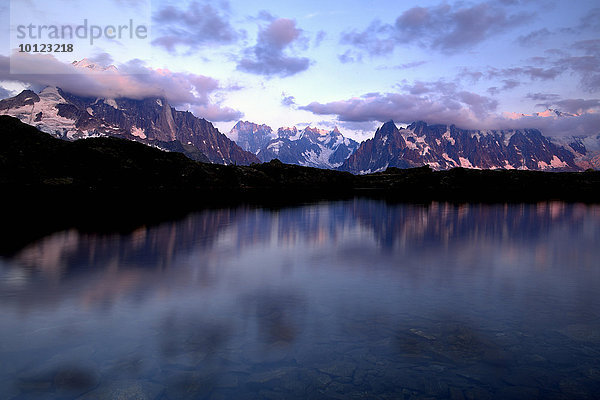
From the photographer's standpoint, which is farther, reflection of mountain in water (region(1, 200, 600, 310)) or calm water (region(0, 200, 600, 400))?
reflection of mountain in water (region(1, 200, 600, 310))

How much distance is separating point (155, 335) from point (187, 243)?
3793 cm

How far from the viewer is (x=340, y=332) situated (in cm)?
2377

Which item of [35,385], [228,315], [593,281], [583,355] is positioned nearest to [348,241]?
[593,281]

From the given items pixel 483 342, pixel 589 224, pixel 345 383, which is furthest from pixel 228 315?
pixel 589 224

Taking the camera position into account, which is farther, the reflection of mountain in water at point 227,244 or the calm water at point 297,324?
the reflection of mountain in water at point 227,244

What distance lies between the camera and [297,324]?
25250 millimetres

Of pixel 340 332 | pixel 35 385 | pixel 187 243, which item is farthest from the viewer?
pixel 187 243

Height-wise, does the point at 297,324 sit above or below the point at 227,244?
above

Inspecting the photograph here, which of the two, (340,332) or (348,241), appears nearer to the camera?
(340,332)

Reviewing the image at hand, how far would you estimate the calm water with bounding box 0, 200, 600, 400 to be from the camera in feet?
58.0

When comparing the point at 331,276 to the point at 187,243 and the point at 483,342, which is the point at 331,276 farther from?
the point at 187,243

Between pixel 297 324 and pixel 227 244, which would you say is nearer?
pixel 297 324

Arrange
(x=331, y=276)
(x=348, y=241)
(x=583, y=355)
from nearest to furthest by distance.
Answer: (x=583, y=355)
(x=331, y=276)
(x=348, y=241)

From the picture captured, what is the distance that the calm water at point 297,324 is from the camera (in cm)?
1767
